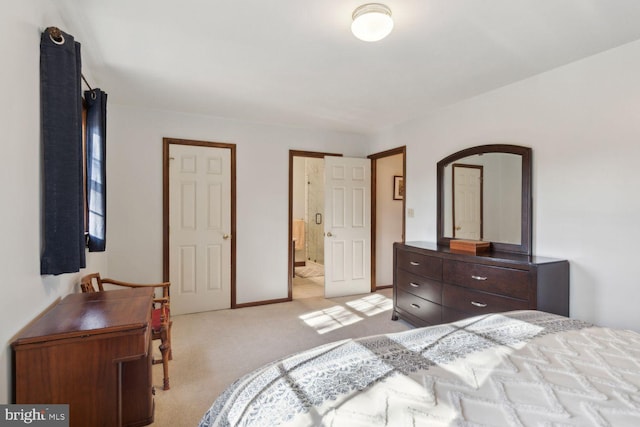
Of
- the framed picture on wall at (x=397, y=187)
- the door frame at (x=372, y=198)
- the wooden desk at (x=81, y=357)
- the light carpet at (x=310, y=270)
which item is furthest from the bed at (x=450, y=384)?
the light carpet at (x=310, y=270)

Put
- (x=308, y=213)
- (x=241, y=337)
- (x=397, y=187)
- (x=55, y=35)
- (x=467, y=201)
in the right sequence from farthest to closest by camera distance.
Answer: (x=308, y=213) → (x=397, y=187) → (x=467, y=201) → (x=241, y=337) → (x=55, y=35)

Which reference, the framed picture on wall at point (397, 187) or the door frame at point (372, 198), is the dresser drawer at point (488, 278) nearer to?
the door frame at point (372, 198)

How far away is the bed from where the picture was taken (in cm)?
83

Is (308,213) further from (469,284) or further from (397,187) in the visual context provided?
(469,284)

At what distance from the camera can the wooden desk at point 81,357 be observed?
134 centimetres

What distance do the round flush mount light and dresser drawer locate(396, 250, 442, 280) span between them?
2.04m

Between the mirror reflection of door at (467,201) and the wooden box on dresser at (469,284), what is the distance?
1.16 feet

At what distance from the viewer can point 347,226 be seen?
4.73 meters

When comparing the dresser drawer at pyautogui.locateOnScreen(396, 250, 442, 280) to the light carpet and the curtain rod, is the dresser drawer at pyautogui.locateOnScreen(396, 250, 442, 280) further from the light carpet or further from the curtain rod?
the curtain rod

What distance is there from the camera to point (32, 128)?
1.50m

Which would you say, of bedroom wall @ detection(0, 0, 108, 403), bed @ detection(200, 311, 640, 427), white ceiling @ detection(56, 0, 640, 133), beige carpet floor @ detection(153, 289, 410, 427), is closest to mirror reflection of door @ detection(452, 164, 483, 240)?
white ceiling @ detection(56, 0, 640, 133)

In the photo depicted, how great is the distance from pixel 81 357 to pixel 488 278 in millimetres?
2662

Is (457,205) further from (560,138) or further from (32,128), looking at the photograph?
(32,128)

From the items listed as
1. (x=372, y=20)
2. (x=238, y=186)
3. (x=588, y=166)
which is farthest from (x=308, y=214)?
(x=372, y=20)
